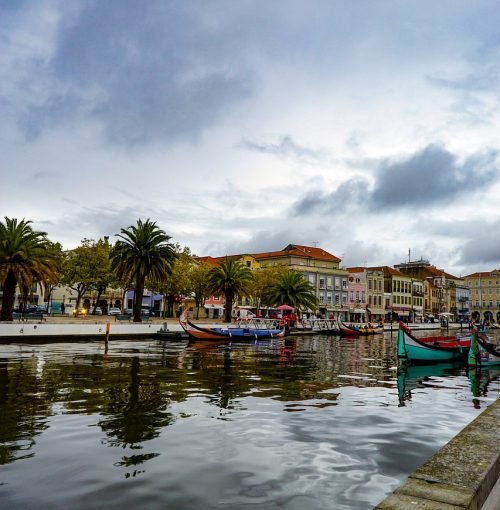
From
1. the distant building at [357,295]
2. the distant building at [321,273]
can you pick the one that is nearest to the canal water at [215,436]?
the distant building at [321,273]

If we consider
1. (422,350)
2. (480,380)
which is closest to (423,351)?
(422,350)

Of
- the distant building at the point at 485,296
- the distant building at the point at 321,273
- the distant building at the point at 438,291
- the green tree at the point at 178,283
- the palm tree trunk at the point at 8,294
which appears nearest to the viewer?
the palm tree trunk at the point at 8,294

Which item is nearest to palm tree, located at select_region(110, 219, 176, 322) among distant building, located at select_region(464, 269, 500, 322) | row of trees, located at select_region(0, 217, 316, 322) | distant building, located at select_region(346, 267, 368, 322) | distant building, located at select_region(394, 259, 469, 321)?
row of trees, located at select_region(0, 217, 316, 322)

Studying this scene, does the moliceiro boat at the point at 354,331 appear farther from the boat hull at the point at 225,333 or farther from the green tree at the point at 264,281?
the green tree at the point at 264,281

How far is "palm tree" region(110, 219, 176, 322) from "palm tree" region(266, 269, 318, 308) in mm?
25843

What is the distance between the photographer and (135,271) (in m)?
55.0

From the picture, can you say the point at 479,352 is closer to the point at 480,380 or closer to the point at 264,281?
the point at 480,380

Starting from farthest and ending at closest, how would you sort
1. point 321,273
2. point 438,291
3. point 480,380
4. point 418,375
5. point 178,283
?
point 438,291
point 321,273
point 178,283
point 418,375
point 480,380

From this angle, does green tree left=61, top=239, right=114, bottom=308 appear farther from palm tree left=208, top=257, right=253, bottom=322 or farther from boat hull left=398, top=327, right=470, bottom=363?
boat hull left=398, top=327, right=470, bottom=363

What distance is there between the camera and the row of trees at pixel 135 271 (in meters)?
42.7

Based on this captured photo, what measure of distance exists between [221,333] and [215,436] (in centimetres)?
3944

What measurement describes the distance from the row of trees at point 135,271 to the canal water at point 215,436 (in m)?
23.1

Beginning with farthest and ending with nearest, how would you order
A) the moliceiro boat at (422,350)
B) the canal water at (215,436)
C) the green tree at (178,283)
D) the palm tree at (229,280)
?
1. the green tree at (178,283)
2. the palm tree at (229,280)
3. the moliceiro boat at (422,350)
4. the canal water at (215,436)

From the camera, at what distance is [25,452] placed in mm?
9289
